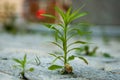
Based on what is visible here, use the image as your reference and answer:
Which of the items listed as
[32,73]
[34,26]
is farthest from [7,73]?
[34,26]

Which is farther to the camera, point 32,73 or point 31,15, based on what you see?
point 31,15

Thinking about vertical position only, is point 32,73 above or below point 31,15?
below

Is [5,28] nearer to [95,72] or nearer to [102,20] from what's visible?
[102,20]

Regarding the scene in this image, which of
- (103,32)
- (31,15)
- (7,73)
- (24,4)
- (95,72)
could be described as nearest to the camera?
(7,73)

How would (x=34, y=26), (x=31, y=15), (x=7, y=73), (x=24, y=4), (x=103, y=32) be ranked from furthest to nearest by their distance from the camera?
(x=24, y=4) → (x=31, y=15) → (x=34, y=26) → (x=103, y=32) → (x=7, y=73)

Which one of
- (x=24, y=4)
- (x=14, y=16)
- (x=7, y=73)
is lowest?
(x=7, y=73)

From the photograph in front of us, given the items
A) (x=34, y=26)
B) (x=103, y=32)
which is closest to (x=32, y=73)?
(x=103, y=32)

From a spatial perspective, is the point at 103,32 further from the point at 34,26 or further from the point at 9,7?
the point at 9,7
